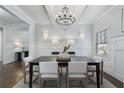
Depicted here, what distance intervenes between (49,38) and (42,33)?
0.54m

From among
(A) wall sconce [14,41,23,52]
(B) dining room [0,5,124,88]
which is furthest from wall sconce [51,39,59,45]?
(A) wall sconce [14,41,23,52]

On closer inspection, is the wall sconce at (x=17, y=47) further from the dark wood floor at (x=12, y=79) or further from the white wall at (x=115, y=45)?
the white wall at (x=115, y=45)

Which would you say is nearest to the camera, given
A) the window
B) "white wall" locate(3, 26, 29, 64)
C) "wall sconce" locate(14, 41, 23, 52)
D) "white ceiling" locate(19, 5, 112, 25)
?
"white ceiling" locate(19, 5, 112, 25)

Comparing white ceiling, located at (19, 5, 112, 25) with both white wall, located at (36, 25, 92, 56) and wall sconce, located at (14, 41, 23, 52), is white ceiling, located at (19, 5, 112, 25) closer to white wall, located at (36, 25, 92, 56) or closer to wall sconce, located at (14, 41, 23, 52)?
white wall, located at (36, 25, 92, 56)

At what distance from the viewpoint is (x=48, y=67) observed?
126 inches

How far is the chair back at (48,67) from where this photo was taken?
316cm

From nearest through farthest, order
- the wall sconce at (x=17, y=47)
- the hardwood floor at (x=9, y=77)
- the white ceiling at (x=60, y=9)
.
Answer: the hardwood floor at (x=9, y=77) → the white ceiling at (x=60, y=9) → the wall sconce at (x=17, y=47)

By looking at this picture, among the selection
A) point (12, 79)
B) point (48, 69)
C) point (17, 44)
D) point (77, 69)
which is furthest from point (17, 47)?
point (77, 69)

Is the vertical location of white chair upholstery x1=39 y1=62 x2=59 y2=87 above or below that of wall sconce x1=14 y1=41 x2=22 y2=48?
below

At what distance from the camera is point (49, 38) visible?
816cm

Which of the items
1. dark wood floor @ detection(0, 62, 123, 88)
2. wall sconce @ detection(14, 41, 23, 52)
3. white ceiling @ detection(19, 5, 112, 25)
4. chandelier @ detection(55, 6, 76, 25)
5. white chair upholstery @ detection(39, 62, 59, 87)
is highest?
white ceiling @ detection(19, 5, 112, 25)

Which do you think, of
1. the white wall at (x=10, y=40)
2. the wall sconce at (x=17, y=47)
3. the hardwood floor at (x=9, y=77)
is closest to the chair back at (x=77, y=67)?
the hardwood floor at (x=9, y=77)

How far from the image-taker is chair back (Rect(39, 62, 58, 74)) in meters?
3.16

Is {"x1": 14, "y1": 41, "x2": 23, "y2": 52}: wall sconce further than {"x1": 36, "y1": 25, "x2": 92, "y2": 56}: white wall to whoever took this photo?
Yes
